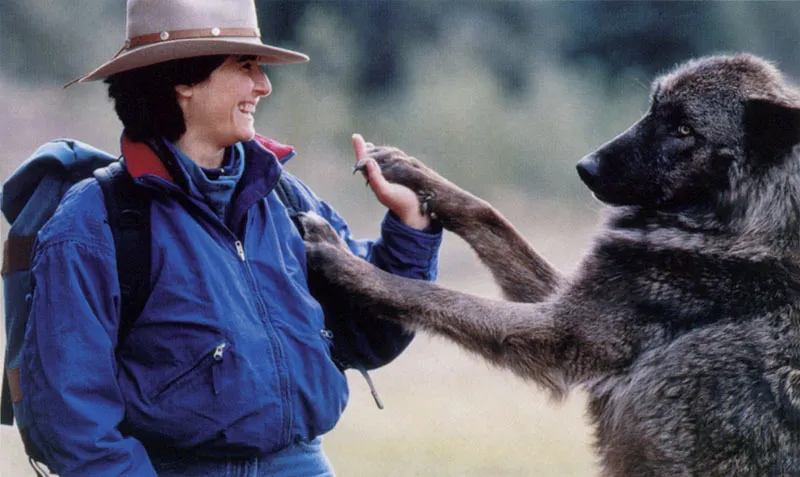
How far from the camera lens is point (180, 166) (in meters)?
2.30

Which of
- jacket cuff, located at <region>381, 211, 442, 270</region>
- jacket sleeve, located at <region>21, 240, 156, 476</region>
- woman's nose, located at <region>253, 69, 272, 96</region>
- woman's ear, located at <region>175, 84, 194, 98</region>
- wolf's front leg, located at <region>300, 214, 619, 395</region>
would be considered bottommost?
jacket sleeve, located at <region>21, 240, 156, 476</region>

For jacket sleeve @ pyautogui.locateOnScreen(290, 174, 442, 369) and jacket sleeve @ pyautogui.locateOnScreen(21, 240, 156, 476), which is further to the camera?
jacket sleeve @ pyautogui.locateOnScreen(290, 174, 442, 369)

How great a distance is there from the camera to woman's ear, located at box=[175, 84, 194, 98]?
2.39m

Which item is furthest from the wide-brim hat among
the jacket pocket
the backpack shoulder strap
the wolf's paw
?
the wolf's paw

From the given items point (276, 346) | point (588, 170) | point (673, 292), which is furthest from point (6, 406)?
point (673, 292)

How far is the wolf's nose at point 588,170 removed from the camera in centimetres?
315

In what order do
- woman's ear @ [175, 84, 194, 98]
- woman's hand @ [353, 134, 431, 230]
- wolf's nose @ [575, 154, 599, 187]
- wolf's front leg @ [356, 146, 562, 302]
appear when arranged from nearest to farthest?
woman's ear @ [175, 84, 194, 98] → woman's hand @ [353, 134, 431, 230] → wolf's nose @ [575, 154, 599, 187] → wolf's front leg @ [356, 146, 562, 302]

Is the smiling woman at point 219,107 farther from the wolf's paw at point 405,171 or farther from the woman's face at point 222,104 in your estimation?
the wolf's paw at point 405,171

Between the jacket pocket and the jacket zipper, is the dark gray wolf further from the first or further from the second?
the jacket pocket

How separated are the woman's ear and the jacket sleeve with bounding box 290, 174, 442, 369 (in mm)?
625

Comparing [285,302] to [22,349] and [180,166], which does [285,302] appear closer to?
[180,166]

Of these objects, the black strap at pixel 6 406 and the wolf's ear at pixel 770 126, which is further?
the wolf's ear at pixel 770 126

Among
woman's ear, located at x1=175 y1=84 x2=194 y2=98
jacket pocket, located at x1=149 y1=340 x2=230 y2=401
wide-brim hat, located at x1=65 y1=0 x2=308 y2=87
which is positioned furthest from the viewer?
woman's ear, located at x1=175 y1=84 x2=194 y2=98

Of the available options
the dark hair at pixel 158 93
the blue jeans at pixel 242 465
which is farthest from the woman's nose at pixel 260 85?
the blue jeans at pixel 242 465
